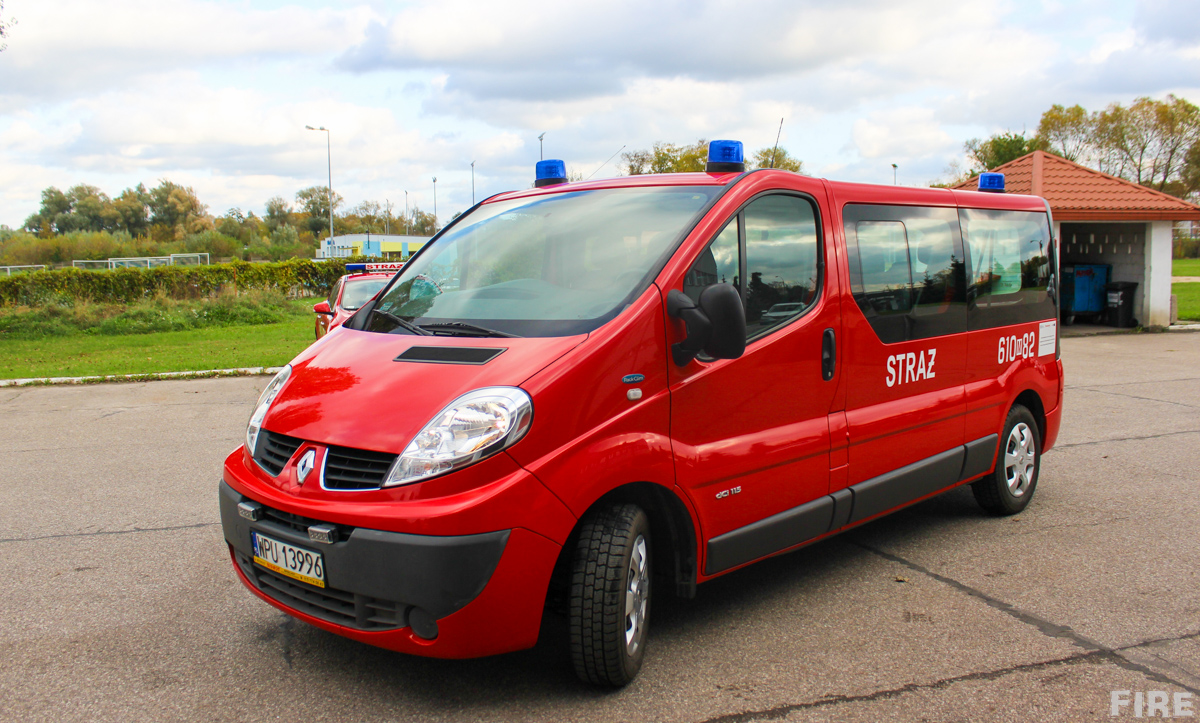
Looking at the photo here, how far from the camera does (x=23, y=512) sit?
5.46 meters

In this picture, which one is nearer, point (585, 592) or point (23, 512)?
point (585, 592)

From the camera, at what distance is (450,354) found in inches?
122

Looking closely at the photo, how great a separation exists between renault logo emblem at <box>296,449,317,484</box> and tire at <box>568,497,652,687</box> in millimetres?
959

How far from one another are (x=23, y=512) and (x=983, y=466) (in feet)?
19.7

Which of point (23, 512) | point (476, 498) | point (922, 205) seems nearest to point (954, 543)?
point (922, 205)

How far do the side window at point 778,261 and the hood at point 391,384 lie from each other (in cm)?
97

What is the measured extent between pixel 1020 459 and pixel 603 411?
3617 millimetres

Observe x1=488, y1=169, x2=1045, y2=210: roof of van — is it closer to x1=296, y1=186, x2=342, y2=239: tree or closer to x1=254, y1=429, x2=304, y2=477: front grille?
x1=254, y1=429, x2=304, y2=477: front grille

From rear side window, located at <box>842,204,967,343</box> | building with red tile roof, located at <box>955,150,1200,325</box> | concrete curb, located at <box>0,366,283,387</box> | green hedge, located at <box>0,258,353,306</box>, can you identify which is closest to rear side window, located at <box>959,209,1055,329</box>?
rear side window, located at <box>842,204,967,343</box>

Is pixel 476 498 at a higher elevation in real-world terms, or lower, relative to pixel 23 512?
higher

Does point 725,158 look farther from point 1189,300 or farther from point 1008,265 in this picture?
point 1189,300

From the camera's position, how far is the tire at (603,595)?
291 centimetres

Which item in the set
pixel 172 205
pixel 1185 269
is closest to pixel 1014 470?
pixel 1185 269

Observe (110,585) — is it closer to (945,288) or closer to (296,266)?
(945,288)
